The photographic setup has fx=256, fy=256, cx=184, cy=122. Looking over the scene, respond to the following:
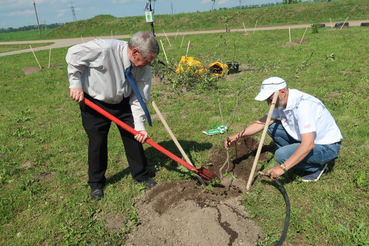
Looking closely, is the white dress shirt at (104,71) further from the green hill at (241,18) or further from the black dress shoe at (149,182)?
the green hill at (241,18)

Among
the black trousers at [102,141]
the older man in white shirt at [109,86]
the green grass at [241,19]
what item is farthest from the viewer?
the green grass at [241,19]

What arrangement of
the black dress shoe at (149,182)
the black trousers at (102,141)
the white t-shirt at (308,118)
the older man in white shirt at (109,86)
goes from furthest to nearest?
the black dress shoe at (149,182), the black trousers at (102,141), the white t-shirt at (308,118), the older man in white shirt at (109,86)

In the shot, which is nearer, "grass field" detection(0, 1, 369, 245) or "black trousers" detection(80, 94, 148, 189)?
"grass field" detection(0, 1, 369, 245)

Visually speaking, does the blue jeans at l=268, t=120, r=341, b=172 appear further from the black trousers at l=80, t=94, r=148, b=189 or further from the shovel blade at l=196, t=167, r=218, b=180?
the black trousers at l=80, t=94, r=148, b=189

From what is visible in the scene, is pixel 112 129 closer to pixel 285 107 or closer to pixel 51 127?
pixel 51 127

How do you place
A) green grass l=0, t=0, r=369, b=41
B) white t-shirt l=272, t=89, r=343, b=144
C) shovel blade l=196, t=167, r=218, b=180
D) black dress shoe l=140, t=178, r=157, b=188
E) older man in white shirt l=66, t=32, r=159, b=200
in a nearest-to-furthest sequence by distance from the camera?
older man in white shirt l=66, t=32, r=159, b=200 → white t-shirt l=272, t=89, r=343, b=144 → shovel blade l=196, t=167, r=218, b=180 → black dress shoe l=140, t=178, r=157, b=188 → green grass l=0, t=0, r=369, b=41

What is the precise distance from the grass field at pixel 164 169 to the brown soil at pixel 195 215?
5.9 inches

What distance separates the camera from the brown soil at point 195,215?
2627 millimetres

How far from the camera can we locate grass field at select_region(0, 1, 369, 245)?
2754mm

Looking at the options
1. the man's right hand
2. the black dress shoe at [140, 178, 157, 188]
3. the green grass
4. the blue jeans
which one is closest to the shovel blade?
the black dress shoe at [140, 178, 157, 188]

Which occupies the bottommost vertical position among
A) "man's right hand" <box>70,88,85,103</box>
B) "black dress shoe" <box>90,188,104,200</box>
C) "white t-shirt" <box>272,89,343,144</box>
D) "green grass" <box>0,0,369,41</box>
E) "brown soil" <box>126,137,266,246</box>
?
"brown soil" <box>126,137,266,246</box>

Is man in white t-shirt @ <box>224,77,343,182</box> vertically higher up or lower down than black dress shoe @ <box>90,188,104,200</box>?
higher up

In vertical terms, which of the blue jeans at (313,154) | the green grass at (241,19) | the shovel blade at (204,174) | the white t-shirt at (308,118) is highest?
the green grass at (241,19)

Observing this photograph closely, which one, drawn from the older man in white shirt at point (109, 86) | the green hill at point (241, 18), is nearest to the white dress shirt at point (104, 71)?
the older man in white shirt at point (109, 86)
